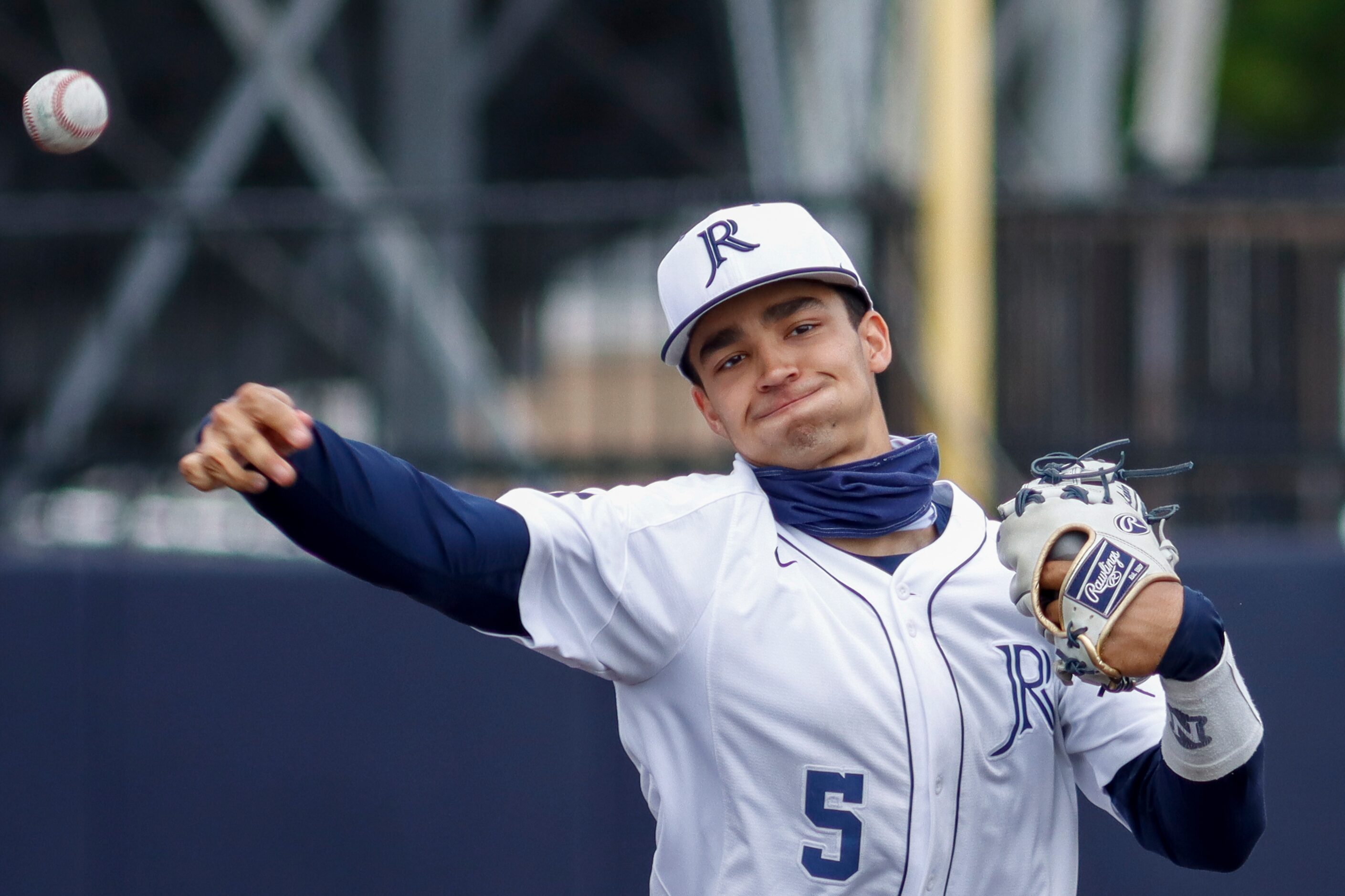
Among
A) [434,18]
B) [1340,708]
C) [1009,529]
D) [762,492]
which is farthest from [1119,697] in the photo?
[434,18]

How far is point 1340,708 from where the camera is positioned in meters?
4.99

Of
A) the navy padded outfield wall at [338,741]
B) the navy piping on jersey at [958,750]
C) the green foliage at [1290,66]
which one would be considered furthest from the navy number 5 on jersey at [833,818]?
the green foliage at [1290,66]

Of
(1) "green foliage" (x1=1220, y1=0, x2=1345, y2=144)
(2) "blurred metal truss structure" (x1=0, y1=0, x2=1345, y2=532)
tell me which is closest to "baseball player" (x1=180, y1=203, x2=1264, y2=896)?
(2) "blurred metal truss structure" (x1=0, y1=0, x2=1345, y2=532)

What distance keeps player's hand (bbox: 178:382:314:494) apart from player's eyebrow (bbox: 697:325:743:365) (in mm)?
754

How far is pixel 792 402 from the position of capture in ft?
7.97

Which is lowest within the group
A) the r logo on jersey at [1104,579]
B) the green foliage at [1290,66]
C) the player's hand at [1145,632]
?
the player's hand at [1145,632]

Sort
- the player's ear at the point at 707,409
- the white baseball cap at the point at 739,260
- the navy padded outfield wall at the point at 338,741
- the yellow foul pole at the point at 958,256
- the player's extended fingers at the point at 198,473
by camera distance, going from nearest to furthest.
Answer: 1. the player's extended fingers at the point at 198,473
2. the white baseball cap at the point at 739,260
3. the player's ear at the point at 707,409
4. the navy padded outfield wall at the point at 338,741
5. the yellow foul pole at the point at 958,256

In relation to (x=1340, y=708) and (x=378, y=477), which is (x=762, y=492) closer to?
(x=378, y=477)

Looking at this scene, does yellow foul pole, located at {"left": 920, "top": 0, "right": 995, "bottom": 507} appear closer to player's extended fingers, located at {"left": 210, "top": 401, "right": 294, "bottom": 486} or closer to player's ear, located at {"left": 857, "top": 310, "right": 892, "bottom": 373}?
player's ear, located at {"left": 857, "top": 310, "right": 892, "bottom": 373}

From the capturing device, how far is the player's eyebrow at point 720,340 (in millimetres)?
2477

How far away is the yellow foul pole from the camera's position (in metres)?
5.96

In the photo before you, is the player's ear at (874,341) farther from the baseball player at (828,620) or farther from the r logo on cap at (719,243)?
the r logo on cap at (719,243)

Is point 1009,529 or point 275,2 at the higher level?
point 275,2

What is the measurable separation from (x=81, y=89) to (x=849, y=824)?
1925 millimetres
